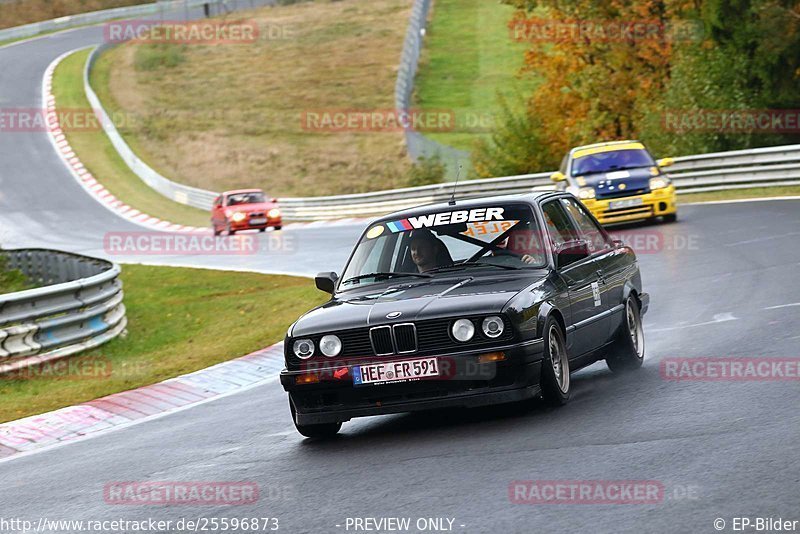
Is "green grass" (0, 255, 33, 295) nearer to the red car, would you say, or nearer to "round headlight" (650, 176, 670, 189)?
"round headlight" (650, 176, 670, 189)

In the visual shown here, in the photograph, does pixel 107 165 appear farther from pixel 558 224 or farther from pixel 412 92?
pixel 558 224

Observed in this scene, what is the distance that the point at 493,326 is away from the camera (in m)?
7.67

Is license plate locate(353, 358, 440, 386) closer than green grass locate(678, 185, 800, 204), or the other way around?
license plate locate(353, 358, 440, 386)

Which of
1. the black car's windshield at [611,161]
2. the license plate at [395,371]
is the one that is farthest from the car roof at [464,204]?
the black car's windshield at [611,161]

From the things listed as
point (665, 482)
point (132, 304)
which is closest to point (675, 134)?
point (132, 304)

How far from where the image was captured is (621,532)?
5.28 metres

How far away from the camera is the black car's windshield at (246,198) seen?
115 ft

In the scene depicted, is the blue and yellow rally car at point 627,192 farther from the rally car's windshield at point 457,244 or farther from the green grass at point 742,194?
the rally car's windshield at point 457,244

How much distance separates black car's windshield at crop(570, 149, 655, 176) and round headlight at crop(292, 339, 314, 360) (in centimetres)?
1586

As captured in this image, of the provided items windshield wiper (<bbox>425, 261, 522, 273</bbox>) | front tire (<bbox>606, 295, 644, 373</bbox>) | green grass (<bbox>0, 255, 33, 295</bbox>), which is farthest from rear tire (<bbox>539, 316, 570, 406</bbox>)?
green grass (<bbox>0, 255, 33, 295</bbox>)

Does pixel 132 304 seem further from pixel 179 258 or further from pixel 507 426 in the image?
pixel 507 426

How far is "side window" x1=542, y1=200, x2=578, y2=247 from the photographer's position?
9047 mm

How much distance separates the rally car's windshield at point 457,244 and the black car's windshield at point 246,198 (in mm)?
26301

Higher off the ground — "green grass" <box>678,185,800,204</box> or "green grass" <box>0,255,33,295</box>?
"green grass" <box>0,255,33,295</box>
